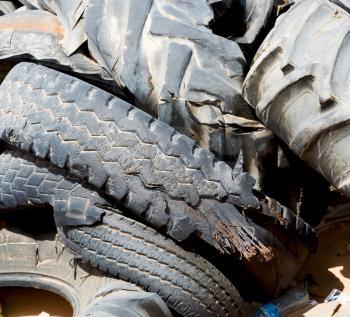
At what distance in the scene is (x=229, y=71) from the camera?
1797 mm

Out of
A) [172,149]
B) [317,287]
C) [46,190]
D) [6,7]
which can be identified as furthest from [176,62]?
[6,7]

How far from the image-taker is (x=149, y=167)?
1669 mm

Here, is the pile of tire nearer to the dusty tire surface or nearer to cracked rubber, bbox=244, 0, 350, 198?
cracked rubber, bbox=244, 0, 350, 198

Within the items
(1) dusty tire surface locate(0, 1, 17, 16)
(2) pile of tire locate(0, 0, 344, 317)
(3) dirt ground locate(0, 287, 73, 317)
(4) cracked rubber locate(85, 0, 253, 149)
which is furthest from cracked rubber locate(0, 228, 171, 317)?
(1) dusty tire surface locate(0, 1, 17, 16)

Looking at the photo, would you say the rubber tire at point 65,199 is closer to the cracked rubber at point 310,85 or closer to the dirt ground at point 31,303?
the cracked rubber at point 310,85

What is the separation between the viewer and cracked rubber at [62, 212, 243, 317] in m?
1.68

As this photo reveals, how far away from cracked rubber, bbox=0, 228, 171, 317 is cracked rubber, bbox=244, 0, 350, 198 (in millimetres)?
507

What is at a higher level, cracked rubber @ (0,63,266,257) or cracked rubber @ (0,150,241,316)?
cracked rubber @ (0,63,266,257)

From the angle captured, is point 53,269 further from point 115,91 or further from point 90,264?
point 115,91

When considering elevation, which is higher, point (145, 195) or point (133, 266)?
point (145, 195)

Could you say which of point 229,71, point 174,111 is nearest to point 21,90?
point 174,111

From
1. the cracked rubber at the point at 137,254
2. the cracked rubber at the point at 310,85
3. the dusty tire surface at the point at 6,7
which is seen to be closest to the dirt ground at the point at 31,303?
the cracked rubber at the point at 137,254

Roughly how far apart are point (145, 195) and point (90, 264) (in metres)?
0.25

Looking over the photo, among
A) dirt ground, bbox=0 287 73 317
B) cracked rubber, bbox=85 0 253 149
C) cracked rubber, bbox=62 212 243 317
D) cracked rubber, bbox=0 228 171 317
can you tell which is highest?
cracked rubber, bbox=85 0 253 149
